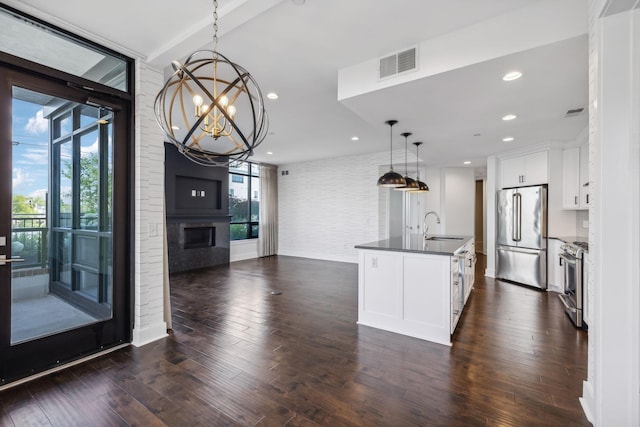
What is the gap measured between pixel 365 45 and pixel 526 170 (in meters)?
4.60

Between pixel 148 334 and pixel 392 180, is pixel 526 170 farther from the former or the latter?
pixel 148 334

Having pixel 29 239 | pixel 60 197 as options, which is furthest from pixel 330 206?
pixel 29 239

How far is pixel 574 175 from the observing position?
4.99 meters

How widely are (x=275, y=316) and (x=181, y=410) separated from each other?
178 centimetres

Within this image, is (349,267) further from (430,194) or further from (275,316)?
(275,316)

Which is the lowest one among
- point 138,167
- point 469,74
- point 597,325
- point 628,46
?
point 597,325

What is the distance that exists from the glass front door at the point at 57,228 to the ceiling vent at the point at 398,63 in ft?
8.66

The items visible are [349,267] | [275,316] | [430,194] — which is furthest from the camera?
[430,194]

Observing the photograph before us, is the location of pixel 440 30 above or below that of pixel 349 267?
above

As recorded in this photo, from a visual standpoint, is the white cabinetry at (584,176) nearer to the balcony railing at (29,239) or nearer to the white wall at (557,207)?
the white wall at (557,207)

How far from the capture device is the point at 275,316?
144 inches

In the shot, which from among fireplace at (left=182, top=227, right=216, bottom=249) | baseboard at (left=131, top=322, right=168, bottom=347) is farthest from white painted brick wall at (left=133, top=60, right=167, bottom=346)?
fireplace at (left=182, top=227, right=216, bottom=249)

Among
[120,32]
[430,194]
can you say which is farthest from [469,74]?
[430,194]

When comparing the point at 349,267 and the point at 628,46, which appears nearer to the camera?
the point at 628,46
